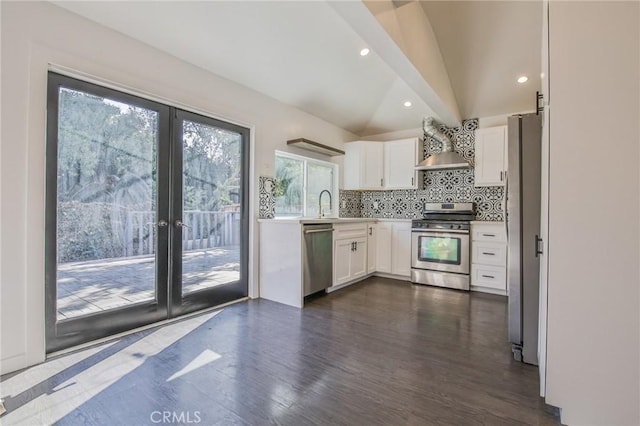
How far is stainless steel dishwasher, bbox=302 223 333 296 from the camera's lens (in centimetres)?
338

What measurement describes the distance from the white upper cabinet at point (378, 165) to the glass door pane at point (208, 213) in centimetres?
217

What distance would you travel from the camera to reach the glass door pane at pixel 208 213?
9.48 feet

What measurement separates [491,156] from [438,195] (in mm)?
954

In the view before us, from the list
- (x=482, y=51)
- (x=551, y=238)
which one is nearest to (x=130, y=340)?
(x=551, y=238)

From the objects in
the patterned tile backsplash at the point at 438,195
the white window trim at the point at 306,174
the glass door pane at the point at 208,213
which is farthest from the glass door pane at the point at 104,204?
the white window trim at the point at 306,174

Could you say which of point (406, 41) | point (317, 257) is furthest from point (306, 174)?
point (406, 41)

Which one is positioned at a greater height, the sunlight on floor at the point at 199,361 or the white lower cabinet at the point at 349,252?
the white lower cabinet at the point at 349,252

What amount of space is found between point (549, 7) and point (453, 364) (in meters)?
2.20

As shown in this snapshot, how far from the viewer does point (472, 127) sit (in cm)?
455

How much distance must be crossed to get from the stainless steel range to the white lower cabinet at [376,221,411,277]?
0.13 meters

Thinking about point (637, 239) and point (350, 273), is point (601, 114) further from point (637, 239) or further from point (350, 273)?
point (350, 273)

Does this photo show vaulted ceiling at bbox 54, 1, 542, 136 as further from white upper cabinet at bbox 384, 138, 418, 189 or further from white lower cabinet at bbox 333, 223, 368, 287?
white lower cabinet at bbox 333, 223, 368, 287

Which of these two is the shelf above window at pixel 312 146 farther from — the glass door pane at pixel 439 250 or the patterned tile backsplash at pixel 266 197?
the glass door pane at pixel 439 250

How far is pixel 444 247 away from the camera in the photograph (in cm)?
420
